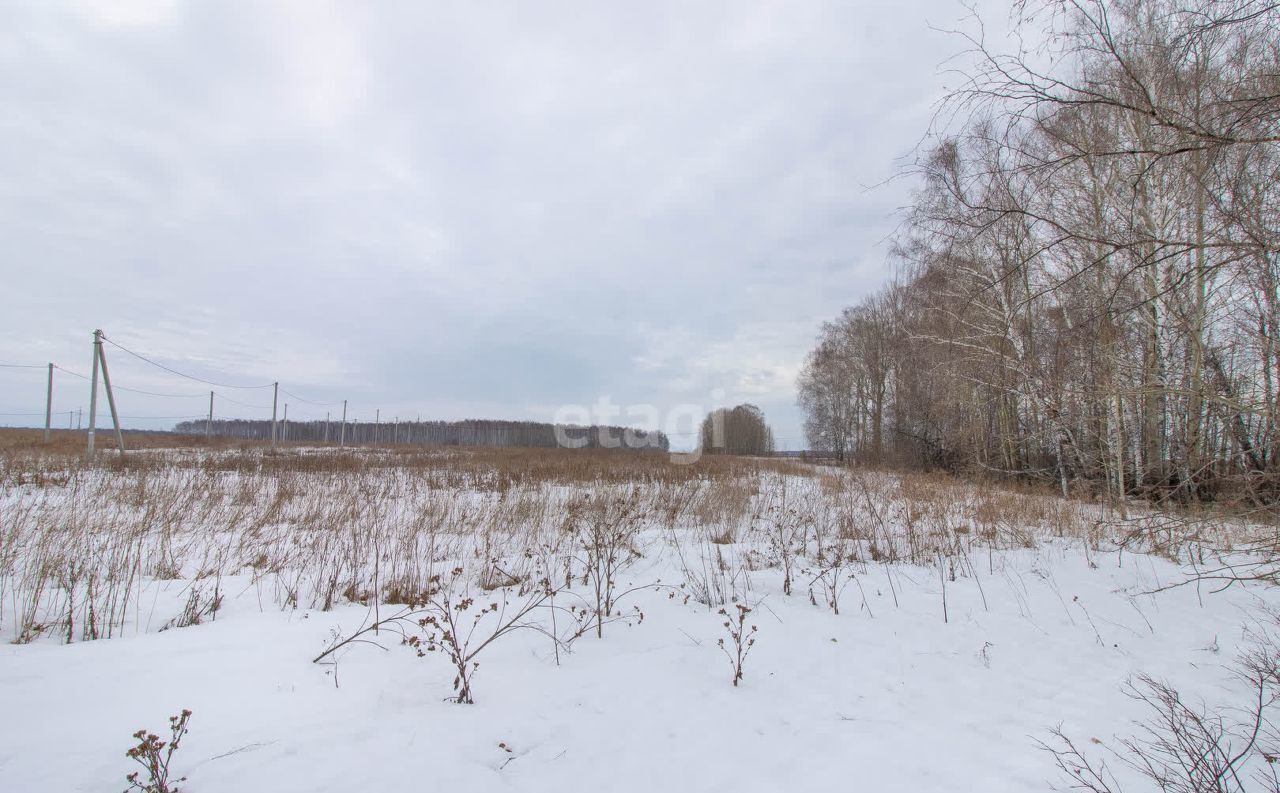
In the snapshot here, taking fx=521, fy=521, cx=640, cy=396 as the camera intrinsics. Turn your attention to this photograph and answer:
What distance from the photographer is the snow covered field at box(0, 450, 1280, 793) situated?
2.07m

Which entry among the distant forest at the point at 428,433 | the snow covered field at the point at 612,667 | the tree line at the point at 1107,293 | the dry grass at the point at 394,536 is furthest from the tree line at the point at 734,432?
the snow covered field at the point at 612,667

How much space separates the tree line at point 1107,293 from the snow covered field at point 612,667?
1.30 meters

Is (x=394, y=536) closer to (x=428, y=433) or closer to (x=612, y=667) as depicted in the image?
(x=612, y=667)

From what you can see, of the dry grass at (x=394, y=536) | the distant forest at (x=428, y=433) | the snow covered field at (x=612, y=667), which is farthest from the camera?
the distant forest at (x=428, y=433)

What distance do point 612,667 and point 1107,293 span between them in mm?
8546

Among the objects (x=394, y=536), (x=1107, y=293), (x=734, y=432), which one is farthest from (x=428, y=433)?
(x=1107, y=293)

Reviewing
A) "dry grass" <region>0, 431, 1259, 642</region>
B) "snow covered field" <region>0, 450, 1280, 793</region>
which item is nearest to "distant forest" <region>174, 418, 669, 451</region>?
"dry grass" <region>0, 431, 1259, 642</region>

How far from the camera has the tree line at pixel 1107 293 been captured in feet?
8.77

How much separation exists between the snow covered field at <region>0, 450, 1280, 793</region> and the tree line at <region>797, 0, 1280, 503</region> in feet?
4.28

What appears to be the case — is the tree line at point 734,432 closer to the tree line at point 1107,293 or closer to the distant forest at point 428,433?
the distant forest at point 428,433

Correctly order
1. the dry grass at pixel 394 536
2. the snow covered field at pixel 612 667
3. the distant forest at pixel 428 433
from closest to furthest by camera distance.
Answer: the snow covered field at pixel 612 667 → the dry grass at pixel 394 536 → the distant forest at pixel 428 433

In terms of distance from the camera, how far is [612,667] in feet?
9.90

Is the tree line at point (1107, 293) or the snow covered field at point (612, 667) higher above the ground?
the tree line at point (1107, 293)

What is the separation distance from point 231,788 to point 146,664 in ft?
4.73
